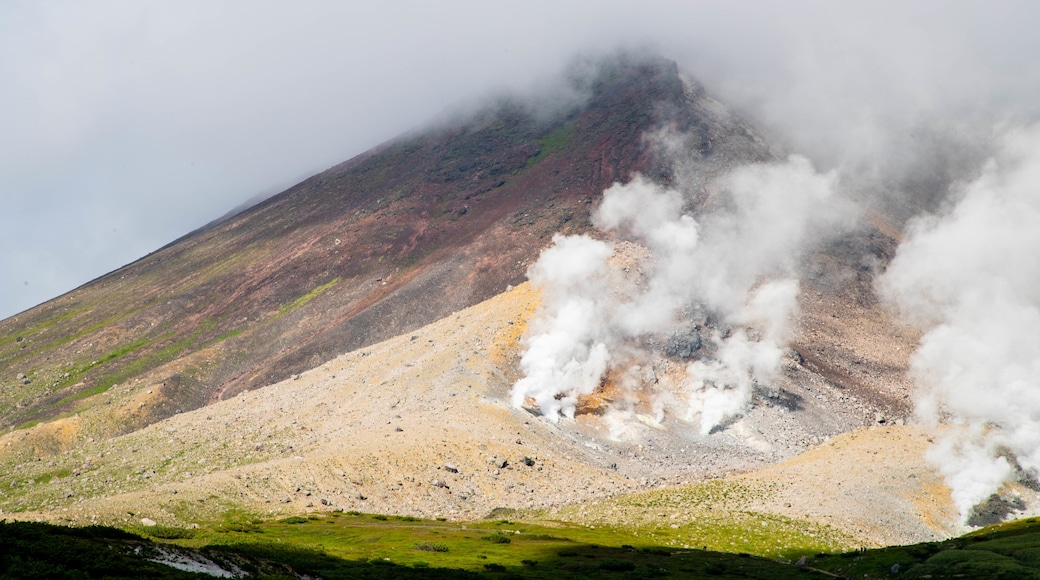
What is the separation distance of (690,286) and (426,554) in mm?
70740

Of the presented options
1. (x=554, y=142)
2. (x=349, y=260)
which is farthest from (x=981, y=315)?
(x=349, y=260)

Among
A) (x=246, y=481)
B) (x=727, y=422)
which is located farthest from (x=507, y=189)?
(x=246, y=481)

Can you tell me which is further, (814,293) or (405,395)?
(814,293)

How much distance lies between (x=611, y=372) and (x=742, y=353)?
58.6 ft

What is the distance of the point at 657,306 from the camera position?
98.7 metres

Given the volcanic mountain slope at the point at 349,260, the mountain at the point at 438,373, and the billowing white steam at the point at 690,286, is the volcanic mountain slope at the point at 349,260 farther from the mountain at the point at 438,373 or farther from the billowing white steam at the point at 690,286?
the billowing white steam at the point at 690,286

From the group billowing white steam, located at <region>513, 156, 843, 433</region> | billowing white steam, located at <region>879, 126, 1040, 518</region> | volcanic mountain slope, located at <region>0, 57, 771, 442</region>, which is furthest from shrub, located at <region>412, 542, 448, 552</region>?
volcanic mountain slope, located at <region>0, 57, 771, 442</region>

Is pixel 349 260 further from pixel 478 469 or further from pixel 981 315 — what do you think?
pixel 981 315

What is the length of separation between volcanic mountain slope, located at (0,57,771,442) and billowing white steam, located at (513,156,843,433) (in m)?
11.4

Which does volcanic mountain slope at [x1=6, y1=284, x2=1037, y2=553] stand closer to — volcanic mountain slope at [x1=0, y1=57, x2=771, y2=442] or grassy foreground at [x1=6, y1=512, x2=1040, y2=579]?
grassy foreground at [x1=6, y1=512, x2=1040, y2=579]

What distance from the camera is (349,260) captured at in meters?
152

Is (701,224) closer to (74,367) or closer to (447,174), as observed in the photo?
(447,174)

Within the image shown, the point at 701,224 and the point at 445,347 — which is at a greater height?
the point at 701,224

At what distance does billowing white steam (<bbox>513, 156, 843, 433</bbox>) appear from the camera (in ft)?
288
